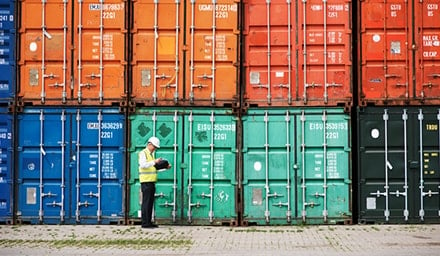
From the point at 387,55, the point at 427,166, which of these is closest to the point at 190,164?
the point at 387,55

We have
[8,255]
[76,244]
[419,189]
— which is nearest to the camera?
[8,255]

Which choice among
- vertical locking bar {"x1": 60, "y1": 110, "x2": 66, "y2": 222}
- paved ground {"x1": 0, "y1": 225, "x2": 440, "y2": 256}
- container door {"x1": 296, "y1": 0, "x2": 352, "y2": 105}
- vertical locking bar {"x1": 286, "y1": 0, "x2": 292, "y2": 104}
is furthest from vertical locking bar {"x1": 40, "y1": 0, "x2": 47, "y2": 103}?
container door {"x1": 296, "y1": 0, "x2": 352, "y2": 105}

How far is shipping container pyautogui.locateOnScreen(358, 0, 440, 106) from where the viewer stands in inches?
683

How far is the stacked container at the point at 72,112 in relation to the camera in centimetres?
1742

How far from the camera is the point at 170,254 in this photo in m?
13.2

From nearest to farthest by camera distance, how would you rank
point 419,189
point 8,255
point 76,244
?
point 8,255 < point 76,244 < point 419,189

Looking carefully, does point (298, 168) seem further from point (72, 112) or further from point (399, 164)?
point (72, 112)

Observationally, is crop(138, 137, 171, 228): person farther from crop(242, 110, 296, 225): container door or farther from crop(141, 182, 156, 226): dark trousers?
crop(242, 110, 296, 225): container door

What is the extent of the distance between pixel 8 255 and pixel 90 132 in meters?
4.75

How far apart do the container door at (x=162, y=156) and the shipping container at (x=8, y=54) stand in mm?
2794

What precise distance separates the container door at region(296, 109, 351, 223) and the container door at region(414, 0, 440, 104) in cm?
180

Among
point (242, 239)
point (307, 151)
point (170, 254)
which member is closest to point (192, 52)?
point (307, 151)

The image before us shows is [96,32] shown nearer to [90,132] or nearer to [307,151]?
[90,132]

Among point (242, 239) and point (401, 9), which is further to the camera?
point (401, 9)
